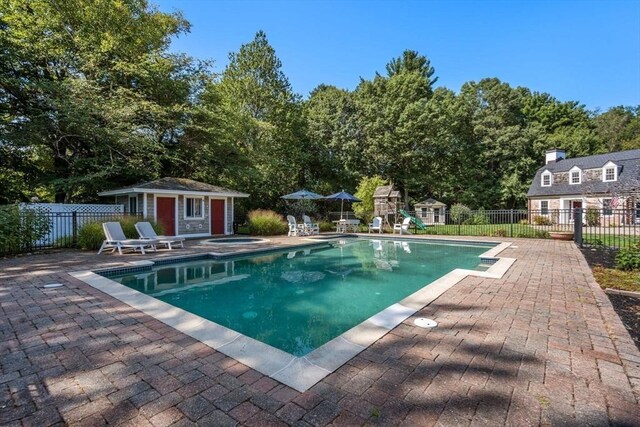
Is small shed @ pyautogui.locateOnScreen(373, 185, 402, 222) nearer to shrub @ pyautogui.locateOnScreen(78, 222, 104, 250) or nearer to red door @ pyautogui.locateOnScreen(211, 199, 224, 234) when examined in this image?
red door @ pyautogui.locateOnScreen(211, 199, 224, 234)

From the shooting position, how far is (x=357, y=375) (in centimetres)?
249

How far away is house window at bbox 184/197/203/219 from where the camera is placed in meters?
15.5

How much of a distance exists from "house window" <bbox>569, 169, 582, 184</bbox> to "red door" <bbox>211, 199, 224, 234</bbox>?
88.5 feet

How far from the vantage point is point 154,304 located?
4.37 meters

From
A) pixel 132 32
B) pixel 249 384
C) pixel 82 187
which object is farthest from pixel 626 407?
pixel 132 32

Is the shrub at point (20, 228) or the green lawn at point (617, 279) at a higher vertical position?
the shrub at point (20, 228)

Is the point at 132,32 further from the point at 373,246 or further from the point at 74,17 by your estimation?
the point at 373,246

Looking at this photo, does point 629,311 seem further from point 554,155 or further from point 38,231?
point 554,155

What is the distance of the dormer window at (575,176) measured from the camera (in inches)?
975

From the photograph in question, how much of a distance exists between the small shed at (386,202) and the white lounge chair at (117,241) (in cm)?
1323

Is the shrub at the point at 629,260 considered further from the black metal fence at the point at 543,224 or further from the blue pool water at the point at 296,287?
the blue pool water at the point at 296,287

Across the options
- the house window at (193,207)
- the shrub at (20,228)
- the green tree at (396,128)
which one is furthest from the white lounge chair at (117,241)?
the green tree at (396,128)

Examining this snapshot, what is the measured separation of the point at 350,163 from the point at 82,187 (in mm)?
18929

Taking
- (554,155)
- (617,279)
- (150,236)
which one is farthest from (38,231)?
(554,155)
